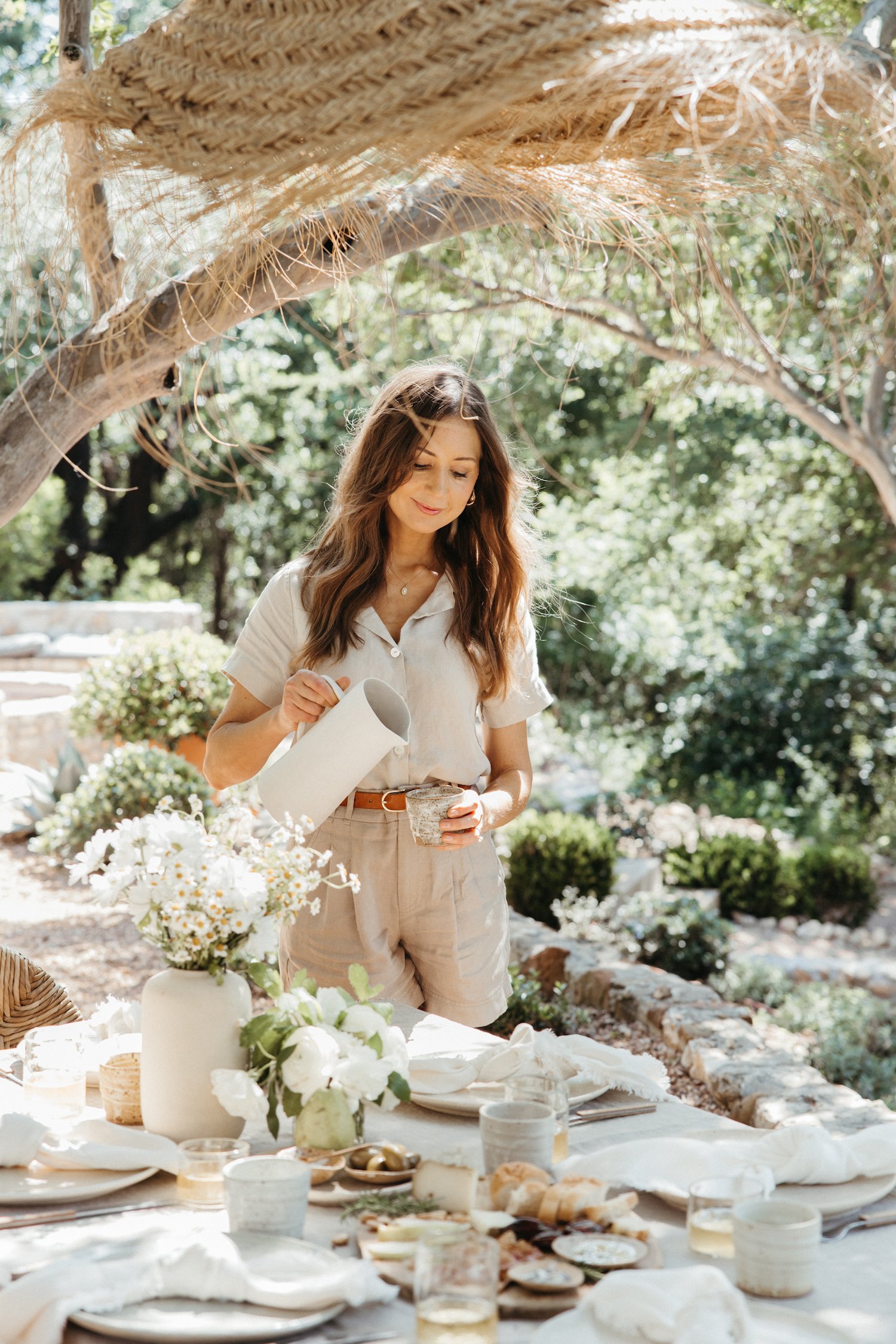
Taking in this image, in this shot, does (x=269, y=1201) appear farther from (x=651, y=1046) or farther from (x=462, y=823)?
(x=651, y=1046)

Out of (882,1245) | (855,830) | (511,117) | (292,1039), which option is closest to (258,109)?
(511,117)

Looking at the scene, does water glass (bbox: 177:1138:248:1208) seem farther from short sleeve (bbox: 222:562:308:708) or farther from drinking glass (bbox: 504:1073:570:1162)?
short sleeve (bbox: 222:562:308:708)

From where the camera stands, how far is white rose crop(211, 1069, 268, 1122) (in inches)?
56.3

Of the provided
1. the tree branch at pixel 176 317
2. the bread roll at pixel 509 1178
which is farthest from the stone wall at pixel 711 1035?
the tree branch at pixel 176 317

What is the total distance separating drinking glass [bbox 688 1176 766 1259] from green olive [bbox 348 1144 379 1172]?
0.36 m

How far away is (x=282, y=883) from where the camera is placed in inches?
59.9

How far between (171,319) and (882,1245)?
162 centimetres

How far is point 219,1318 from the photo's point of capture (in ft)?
3.70

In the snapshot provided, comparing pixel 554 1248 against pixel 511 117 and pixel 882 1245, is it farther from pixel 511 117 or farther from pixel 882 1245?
Result: pixel 511 117

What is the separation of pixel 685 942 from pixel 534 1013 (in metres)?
1.39

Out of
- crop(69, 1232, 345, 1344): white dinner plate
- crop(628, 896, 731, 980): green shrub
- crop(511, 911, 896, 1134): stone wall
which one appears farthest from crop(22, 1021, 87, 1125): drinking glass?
crop(628, 896, 731, 980): green shrub

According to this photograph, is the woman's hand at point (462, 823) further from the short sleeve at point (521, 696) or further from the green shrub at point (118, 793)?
the green shrub at point (118, 793)

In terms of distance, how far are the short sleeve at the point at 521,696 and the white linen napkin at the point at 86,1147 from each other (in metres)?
1.08

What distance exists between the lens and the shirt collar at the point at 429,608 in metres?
2.25
